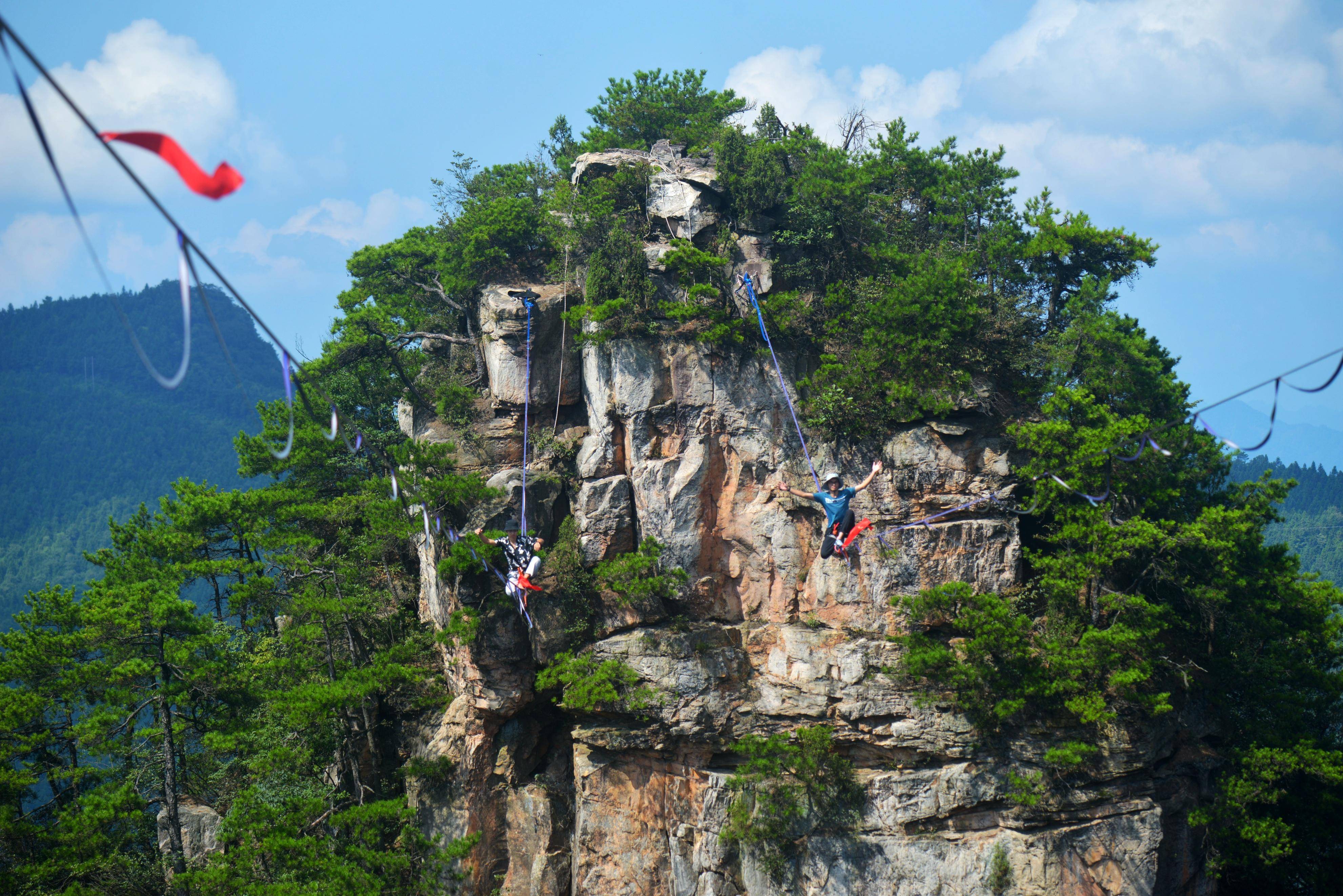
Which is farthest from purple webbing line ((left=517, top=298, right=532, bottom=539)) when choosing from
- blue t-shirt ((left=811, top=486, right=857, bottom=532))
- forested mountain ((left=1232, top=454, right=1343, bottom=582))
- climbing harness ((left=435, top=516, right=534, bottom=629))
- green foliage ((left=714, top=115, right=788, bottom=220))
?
forested mountain ((left=1232, top=454, right=1343, bottom=582))

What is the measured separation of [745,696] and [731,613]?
2.05m

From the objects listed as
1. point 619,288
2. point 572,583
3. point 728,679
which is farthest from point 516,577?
point 619,288

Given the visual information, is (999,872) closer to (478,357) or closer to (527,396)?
(527,396)

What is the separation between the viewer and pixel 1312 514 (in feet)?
258

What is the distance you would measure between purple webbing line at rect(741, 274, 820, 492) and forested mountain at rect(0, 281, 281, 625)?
92.3 meters

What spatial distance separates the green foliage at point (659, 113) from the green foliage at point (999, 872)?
764 inches

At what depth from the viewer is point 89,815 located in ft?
59.5

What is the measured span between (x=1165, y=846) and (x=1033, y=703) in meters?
4.58

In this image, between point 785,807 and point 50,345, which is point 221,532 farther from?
point 50,345

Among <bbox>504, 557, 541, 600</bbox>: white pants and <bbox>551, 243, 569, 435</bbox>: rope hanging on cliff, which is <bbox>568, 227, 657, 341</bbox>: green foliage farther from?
<bbox>504, 557, 541, 600</bbox>: white pants

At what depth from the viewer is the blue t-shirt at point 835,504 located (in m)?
16.8

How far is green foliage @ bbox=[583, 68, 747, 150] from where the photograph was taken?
26891 millimetres

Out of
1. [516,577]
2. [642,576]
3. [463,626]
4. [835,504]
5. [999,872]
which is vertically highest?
[835,504]

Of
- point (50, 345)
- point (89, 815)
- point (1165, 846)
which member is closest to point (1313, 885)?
point (1165, 846)
